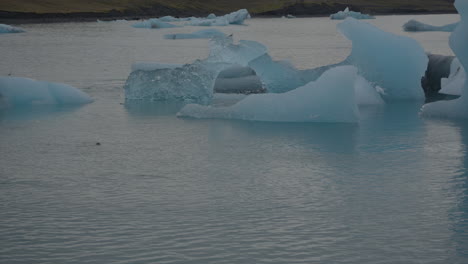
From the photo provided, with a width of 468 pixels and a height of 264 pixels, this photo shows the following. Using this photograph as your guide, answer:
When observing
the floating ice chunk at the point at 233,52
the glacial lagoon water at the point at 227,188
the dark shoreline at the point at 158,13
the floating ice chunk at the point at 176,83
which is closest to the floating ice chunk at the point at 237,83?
the floating ice chunk at the point at 233,52

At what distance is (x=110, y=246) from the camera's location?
19.3ft

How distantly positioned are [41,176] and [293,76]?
22.7 ft

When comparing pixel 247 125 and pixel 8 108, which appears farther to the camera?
pixel 8 108

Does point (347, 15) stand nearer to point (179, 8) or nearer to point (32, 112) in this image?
point (179, 8)

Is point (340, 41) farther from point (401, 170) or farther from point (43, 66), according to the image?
point (401, 170)

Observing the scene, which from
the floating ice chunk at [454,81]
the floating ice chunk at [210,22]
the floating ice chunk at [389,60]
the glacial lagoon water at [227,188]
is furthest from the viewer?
the floating ice chunk at [210,22]

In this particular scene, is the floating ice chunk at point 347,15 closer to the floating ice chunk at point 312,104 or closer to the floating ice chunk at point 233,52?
the floating ice chunk at point 233,52

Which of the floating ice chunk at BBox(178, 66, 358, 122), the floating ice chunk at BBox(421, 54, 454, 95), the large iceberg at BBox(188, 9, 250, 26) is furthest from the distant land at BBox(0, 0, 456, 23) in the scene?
the floating ice chunk at BBox(178, 66, 358, 122)

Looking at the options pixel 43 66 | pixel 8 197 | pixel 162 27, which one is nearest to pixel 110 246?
pixel 8 197

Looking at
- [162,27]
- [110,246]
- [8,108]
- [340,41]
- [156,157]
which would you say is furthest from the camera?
[162,27]

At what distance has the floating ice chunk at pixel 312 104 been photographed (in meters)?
11.0

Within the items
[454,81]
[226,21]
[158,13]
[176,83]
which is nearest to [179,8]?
[158,13]

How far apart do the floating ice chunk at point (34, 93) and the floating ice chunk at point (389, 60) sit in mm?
4645

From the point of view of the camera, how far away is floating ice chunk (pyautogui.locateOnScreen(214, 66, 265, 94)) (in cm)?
1527
